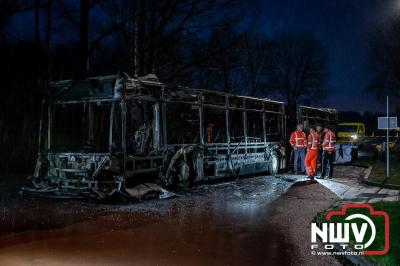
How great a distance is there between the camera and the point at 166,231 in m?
8.45

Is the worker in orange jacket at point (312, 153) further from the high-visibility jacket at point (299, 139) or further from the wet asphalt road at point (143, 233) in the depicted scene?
the wet asphalt road at point (143, 233)

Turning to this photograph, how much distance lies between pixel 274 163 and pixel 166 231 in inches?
457

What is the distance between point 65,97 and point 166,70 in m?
12.2

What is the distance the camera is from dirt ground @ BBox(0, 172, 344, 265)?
6.71 metres

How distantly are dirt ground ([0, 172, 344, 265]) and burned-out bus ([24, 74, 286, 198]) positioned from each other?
87 centimetres

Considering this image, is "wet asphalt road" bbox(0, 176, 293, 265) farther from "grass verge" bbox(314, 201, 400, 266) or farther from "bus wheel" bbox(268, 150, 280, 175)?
"bus wheel" bbox(268, 150, 280, 175)

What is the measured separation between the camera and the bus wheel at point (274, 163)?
19206mm

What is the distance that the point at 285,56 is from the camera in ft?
190

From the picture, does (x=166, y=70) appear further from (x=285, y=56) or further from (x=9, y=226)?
(x=285, y=56)

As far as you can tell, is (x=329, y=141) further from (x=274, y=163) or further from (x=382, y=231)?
(x=382, y=231)

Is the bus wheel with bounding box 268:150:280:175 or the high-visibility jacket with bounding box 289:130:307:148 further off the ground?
the high-visibility jacket with bounding box 289:130:307:148

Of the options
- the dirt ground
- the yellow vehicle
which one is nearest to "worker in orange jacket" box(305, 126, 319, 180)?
the dirt ground

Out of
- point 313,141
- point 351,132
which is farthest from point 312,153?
point 351,132

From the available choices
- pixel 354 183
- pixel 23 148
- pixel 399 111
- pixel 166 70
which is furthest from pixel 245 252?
pixel 399 111
